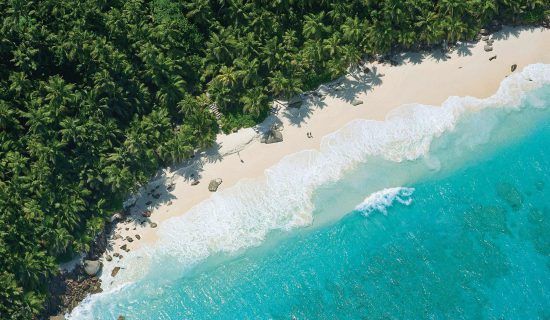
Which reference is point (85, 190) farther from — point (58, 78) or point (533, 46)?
point (533, 46)

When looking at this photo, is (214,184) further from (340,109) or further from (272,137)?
(340,109)

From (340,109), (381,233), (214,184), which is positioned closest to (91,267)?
(214,184)

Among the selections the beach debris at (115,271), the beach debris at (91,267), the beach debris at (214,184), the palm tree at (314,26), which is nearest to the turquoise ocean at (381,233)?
the beach debris at (115,271)

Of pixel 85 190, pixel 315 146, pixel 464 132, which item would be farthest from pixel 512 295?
pixel 85 190

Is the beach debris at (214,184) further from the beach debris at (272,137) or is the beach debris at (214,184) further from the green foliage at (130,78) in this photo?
the beach debris at (272,137)

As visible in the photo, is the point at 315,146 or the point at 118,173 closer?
the point at 118,173
